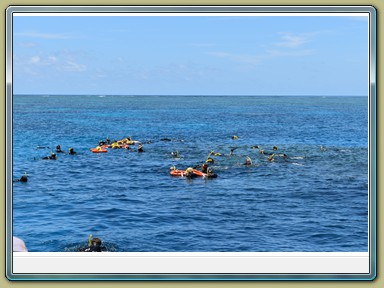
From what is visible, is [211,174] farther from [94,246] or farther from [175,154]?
[94,246]

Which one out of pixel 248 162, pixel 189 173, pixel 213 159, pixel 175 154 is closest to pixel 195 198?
pixel 189 173

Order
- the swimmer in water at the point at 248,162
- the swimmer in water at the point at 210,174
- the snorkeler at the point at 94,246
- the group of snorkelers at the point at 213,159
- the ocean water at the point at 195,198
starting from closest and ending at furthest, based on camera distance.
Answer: the snorkeler at the point at 94,246
the ocean water at the point at 195,198
the swimmer in water at the point at 210,174
the group of snorkelers at the point at 213,159
the swimmer in water at the point at 248,162

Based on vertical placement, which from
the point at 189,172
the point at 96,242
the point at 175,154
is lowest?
the point at 96,242

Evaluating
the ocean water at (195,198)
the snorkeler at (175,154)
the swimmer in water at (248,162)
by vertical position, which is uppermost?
the snorkeler at (175,154)

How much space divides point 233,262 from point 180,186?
28881mm

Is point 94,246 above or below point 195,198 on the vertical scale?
below

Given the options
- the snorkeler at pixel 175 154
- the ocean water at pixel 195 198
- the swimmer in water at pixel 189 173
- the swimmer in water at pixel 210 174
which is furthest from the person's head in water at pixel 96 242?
the snorkeler at pixel 175 154

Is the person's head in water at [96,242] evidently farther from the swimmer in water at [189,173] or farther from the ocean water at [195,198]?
the swimmer in water at [189,173]

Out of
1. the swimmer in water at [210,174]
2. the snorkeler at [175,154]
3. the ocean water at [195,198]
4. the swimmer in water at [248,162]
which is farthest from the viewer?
the snorkeler at [175,154]

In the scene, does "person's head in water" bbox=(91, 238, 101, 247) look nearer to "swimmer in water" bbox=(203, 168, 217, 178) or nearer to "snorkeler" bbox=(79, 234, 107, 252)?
"snorkeler" bbox=(79, 234, 107, 252)

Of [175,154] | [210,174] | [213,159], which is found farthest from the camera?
[175,154]

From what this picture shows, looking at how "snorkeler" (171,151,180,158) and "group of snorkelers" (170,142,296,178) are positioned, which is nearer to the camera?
"group of snorkelers" (170,142,296,178)

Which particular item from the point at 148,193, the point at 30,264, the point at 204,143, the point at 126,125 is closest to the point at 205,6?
the point at 30,264

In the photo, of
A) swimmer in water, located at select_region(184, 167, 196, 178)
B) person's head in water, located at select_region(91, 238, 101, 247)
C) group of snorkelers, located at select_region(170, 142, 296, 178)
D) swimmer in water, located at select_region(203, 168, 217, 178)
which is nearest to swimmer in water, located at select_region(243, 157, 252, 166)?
group of snorkelers, located at select_region(170, 142, 296, 178)
